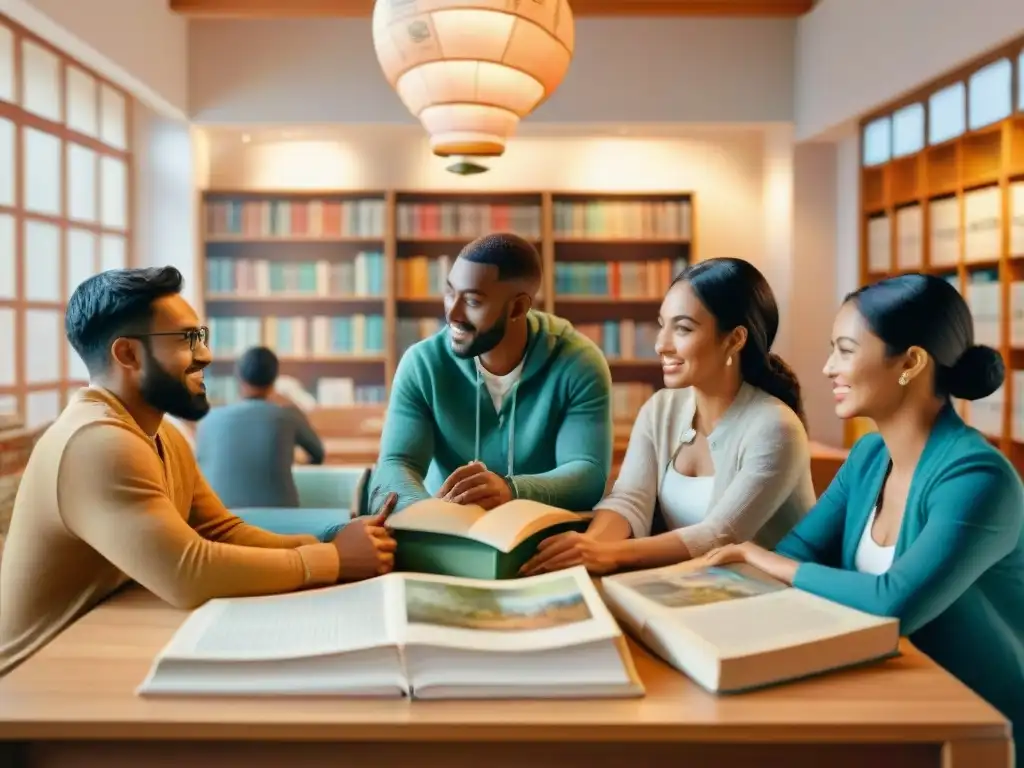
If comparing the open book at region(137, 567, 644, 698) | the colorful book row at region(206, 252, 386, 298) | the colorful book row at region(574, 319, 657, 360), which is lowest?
the open book at region(137, 567, 644, 698)

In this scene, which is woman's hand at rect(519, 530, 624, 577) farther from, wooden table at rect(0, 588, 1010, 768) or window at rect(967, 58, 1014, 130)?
window at rect(967, 58, 1014, 130)

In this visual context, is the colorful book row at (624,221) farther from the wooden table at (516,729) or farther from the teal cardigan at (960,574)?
the wooden table at (516,729)

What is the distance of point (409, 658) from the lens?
103cm

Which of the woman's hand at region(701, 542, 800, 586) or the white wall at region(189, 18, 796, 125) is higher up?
the white wall at region(189, 18, 796, 125)

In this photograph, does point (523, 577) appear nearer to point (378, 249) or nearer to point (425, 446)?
point (425, 446)

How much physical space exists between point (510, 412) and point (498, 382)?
6 cm

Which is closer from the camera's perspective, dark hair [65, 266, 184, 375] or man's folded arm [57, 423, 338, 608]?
man's folded arm [57, 423, 338, 608]

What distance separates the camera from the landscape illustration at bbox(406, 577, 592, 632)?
Answer: 1107 millimetres

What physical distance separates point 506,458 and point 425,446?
0.51 feet

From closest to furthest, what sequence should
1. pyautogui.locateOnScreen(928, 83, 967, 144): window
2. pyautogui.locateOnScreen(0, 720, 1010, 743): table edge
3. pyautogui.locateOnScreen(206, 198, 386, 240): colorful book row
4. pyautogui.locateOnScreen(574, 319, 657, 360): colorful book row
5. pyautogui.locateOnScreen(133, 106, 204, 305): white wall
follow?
pyautogui.locateOnScreen(0, 720, 1010, 743): table edge
pyautogui.locateOnScreen(928, 83, 967, 144): window
pyautogui.locateOnScreen(133, 106, 204, 305): white wall
pyautogui.locateOnScreen(206, 198, 386, 240): colorful book row
pyautogui.locateOnScreen(574, 319, 657, 360): colorful book row

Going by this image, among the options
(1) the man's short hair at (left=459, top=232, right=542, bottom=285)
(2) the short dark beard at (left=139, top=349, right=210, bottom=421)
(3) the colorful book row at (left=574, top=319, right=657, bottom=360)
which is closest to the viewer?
(2) the short dark beard at (left=139, top=349, right=210, bottom=421)

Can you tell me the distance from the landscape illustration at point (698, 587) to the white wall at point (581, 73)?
5.35 metres

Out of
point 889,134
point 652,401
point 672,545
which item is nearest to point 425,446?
point 652,401

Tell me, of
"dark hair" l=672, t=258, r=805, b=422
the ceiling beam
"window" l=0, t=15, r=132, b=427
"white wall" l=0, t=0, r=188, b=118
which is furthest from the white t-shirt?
the ceiling beam
